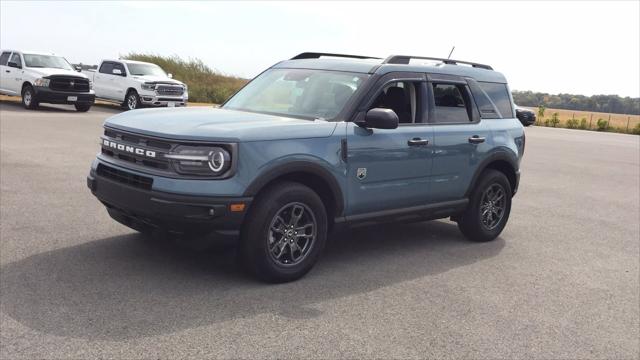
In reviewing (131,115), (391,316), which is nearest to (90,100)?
(131,115)

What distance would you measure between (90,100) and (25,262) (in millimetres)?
19064

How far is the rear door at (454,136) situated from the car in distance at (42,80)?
1860 cm

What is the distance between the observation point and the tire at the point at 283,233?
5.16m

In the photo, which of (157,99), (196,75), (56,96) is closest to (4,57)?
(56,96)

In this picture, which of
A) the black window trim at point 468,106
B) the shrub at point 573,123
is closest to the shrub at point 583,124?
the shrub at point 573,123

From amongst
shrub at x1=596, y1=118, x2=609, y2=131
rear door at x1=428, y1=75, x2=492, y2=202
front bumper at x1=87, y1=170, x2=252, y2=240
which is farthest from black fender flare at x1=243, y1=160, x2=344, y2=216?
shrub at x1=596, y1=118, x2=609, y2=131

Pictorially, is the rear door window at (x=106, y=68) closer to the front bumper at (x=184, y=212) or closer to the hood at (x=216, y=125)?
the hood at (x=216, y=125)

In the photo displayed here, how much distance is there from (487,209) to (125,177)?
4071mm

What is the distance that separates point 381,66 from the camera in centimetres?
634

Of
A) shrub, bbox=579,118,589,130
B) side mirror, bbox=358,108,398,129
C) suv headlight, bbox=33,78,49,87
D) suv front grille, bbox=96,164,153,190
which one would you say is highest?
side mirror, bbox=358,108,398,129

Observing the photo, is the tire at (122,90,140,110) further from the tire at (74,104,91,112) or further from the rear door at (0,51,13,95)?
the rear door at (0,51,13,95)

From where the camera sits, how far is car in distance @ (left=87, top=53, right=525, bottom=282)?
4.99 m

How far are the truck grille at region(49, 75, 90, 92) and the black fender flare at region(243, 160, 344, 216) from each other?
19369 mm

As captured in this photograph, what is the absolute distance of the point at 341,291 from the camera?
17.6ft
